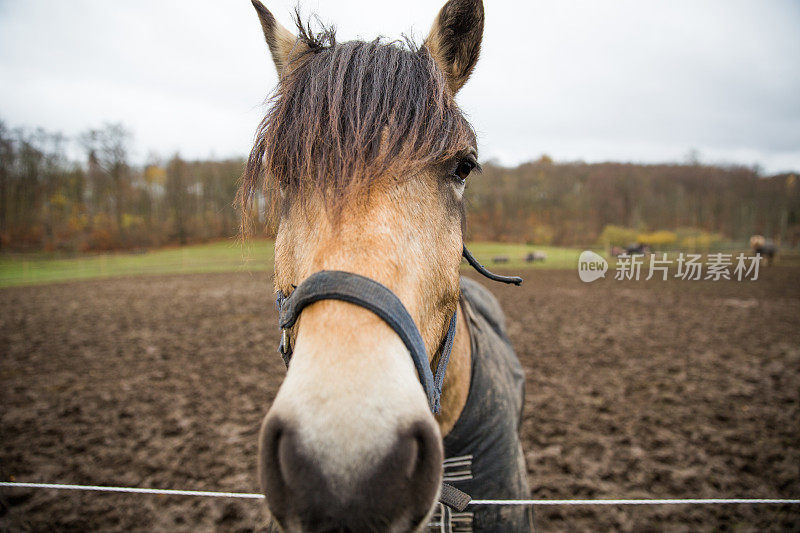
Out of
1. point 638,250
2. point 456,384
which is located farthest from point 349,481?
point 638,250

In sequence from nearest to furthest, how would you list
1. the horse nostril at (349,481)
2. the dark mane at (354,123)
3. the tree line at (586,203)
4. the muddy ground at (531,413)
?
the horse nostril at (349,481), the dark mane at (354,123), the muddy ground at (531,413), the tree line at (586,203)

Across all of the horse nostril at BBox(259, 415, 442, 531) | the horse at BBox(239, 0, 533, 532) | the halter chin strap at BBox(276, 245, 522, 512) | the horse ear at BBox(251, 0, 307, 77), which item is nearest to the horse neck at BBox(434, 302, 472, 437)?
A: the horse at BBox(239, 0, 533, 532)

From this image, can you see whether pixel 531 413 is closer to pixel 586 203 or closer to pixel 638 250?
pixel 638 250

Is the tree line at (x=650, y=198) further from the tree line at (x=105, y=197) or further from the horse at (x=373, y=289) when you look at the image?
the tree line at (x=105, y=197)

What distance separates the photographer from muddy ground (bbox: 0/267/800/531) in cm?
402

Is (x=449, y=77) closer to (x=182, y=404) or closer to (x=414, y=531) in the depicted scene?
(x=414, y=531)

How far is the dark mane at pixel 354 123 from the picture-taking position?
1.31 m

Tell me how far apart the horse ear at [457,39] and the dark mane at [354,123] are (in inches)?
8.8

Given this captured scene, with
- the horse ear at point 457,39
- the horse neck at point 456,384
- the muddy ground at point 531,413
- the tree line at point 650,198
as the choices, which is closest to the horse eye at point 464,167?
the horse ear at point 457,39

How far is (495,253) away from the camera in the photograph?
12.7 metres

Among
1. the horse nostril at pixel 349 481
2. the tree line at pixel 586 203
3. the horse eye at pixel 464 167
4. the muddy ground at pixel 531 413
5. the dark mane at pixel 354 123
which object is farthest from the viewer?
the tree line at pixel 586 203

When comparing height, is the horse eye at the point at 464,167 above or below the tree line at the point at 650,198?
below

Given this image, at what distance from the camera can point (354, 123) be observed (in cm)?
136

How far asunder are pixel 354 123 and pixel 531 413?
621 cm
